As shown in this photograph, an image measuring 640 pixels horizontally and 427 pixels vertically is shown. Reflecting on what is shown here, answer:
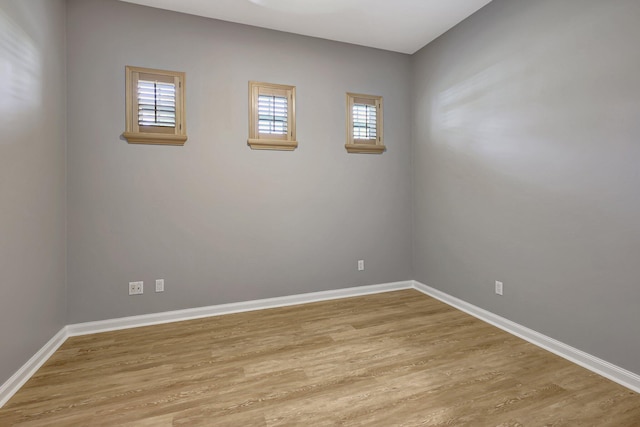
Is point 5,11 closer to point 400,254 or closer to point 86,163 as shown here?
point 86,163

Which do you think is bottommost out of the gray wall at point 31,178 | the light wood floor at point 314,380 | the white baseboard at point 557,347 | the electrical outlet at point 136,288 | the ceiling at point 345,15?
the light wood floor at point 314,380

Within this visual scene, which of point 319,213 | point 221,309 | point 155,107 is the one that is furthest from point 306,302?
point 155,107

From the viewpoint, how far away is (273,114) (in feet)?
10.5

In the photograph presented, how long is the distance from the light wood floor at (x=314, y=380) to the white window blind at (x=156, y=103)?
1.94 metres

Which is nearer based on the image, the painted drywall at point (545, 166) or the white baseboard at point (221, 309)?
the painted drywall at point (545, 166)

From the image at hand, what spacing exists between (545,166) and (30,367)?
402 cm

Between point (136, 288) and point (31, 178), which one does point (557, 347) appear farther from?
point (31, 178)

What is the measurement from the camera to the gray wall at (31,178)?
181 centimetres

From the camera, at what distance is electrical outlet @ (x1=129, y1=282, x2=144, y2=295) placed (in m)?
2.79

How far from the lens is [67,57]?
2572 millimetres

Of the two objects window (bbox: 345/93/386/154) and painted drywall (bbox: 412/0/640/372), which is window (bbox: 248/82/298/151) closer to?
window (bbox: 345/93/386/154)

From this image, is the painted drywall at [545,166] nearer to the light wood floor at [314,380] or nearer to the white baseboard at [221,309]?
the light wood floor at [314,380]

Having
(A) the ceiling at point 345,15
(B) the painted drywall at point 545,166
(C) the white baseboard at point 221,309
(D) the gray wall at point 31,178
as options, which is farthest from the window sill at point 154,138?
(B) the painted drywall at point 545,166

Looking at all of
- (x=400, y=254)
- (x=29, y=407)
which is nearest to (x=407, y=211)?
(x=400, y=254)
